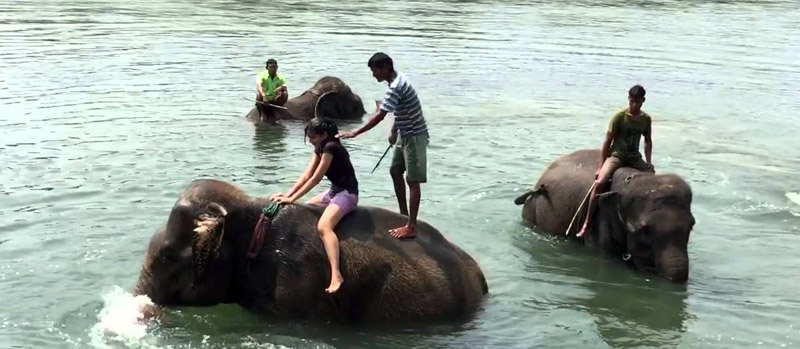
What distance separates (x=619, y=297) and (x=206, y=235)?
4.74m

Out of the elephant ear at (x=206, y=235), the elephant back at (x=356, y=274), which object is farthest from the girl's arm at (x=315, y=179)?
the elephant ear at (x=206, y=235)

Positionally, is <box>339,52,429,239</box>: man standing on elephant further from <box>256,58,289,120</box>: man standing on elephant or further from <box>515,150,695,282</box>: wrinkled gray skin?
<box>256,58,289,120</box>: man standing on elephant

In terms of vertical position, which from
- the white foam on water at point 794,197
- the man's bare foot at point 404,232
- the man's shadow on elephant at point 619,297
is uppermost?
the man's bare foot at point 404,232

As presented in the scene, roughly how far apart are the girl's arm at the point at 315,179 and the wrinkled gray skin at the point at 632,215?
164 inches

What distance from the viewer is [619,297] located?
35.0 feet

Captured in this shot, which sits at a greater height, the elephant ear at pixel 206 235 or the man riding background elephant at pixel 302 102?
the elephant ear at pixel 206 235

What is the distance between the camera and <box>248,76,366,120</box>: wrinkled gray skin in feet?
68.8

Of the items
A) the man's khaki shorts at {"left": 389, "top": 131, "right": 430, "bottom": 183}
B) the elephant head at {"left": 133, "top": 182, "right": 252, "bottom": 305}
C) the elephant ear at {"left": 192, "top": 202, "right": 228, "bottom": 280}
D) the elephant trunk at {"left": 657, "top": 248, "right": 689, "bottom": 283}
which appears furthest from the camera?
the elephant trunk at {"left": 657, "top": 248, "right": 689, "bottom": 283}

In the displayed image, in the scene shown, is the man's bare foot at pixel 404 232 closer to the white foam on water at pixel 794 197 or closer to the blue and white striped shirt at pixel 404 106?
the blue and white striped shirt at pixel 404 106

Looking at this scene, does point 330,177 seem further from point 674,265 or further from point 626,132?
point 626,132

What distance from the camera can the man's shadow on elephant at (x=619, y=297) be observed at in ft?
31.6

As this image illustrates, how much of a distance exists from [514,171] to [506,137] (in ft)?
10.3

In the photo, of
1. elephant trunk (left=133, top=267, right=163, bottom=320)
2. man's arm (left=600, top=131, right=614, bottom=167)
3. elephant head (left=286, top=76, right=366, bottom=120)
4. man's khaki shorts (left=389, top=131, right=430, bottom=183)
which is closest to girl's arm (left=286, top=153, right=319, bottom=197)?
man's khaki shorts (left=389, top=131, right=430, bottom=183)

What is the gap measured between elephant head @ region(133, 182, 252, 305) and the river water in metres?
0.41
